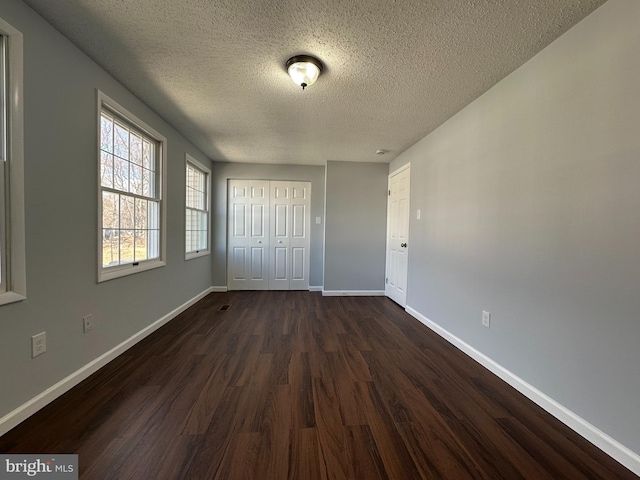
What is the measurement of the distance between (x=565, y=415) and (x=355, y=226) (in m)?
3.29

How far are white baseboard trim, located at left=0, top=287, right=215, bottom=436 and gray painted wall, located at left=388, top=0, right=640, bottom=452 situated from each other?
3063mm

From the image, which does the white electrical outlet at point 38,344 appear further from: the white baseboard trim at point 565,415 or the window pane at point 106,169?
the white baseboard trim at point 565,415

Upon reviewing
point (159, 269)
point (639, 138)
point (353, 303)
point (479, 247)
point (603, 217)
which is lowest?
point (353, 303)

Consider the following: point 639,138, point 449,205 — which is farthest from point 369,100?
point 639,138

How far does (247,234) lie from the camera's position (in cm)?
468

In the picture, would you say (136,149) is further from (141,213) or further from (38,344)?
(38,344)

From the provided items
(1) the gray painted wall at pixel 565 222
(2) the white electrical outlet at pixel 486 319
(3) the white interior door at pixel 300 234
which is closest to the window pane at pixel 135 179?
(3) the white interior door at pixel 300 234

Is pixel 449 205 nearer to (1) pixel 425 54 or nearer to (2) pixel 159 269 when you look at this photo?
(1) pixel 425 54

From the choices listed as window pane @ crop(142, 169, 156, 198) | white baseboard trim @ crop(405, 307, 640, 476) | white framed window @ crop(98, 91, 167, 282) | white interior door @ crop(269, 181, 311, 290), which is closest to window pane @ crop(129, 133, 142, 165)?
white framed window @ crop(98, 91, 167, 282)

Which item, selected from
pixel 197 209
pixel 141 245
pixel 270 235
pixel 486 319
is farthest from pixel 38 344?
pixel 270 235

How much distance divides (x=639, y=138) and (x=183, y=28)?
8.19 ft

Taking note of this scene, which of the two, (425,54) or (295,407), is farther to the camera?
(425,54)

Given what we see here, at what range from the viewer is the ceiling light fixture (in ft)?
5.82

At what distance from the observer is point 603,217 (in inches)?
52.0
